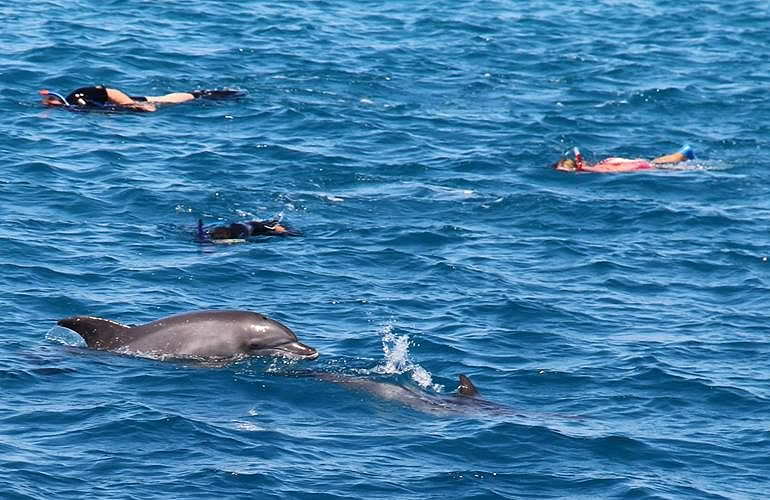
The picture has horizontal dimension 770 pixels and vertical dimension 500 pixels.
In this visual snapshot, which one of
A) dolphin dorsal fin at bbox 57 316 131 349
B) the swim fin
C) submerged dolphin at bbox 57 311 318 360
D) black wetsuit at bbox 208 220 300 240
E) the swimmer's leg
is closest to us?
submerged dolphin at bbox 57 311 318 360

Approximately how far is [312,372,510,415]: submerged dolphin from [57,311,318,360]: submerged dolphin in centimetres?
67

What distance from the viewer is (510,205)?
24719mm

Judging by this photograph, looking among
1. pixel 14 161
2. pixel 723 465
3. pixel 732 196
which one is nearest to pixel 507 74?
pixel 732 196

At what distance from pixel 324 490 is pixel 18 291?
7.22 m

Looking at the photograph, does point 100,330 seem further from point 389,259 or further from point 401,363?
point 389,259

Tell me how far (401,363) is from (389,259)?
4.84 meters

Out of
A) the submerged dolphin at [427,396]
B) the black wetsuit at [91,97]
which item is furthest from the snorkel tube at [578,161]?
the submerged dolphin at [427,396]

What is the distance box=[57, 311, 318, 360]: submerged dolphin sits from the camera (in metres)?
16.4

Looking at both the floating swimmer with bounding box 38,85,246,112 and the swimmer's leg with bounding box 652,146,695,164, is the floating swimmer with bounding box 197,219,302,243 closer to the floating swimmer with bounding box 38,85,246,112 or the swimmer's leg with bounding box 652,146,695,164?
the floating swimmer with bounding box 38,85,246,112

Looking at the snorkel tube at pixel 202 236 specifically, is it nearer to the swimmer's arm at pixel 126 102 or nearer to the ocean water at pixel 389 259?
the ocean water at pixel 389 259

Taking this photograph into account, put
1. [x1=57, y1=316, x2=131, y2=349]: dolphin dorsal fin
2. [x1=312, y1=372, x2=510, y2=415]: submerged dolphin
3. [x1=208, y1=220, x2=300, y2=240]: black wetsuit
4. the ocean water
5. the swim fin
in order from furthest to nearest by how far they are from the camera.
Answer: the swim fin
[x1=208, y1=220, x2=300, y2=240]: black wetsuit
[x1=57, y1=316, x2=131, y2=349]: dolphin dorsal fin
[x1=312, y1=372, x2=510, y2=415]: submerged dolphin
the ocean water

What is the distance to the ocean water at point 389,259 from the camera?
14438mm

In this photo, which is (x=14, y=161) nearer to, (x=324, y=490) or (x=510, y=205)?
(x=510, y=205)

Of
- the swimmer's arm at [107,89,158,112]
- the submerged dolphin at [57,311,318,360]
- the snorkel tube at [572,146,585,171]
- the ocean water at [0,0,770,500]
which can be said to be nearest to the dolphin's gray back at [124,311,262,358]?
the submerged dolphin at [57,311,318,360]
